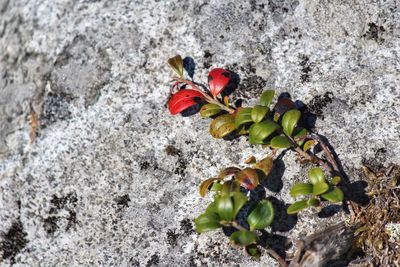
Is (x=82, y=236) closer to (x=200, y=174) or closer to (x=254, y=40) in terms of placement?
(x=200, y=174)


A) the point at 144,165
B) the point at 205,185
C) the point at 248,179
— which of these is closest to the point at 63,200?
the point at 144,165

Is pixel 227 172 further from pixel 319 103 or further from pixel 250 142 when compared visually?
pixel 319 103

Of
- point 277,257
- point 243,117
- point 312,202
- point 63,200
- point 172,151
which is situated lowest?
point 277,257

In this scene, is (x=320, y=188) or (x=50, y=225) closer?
(x=320, y=188)

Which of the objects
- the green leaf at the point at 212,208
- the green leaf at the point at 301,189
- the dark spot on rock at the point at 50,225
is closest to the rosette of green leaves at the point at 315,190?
the green leaf at the point at 301,189

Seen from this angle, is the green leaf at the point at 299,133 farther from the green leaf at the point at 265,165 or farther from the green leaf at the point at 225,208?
the green leaf at the point at 225,208
